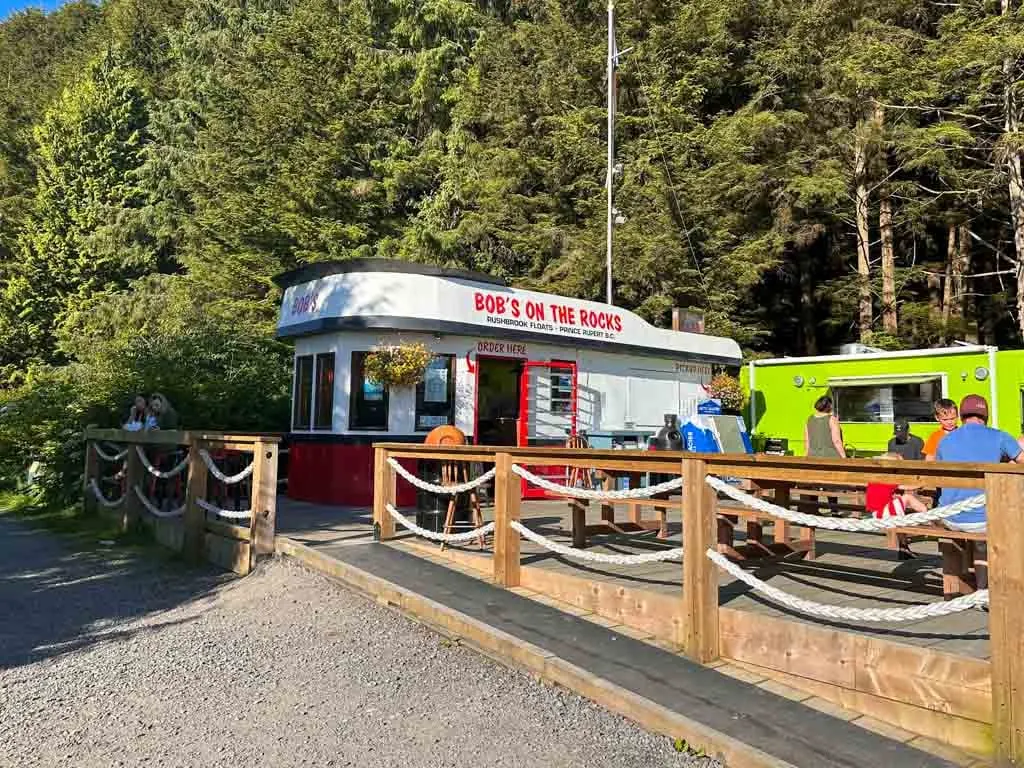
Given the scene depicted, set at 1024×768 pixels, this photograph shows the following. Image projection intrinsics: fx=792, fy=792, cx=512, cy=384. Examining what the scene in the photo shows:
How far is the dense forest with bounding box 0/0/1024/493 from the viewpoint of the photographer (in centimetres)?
1825

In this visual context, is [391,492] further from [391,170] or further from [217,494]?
[391,170]

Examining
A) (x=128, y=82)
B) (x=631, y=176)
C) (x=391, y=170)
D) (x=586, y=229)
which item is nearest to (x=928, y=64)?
(x=631, y=176)

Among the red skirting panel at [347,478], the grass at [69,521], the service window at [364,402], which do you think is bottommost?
the grass at [69,521]

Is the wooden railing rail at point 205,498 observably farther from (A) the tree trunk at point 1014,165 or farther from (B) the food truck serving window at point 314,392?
(A) the tree trunk at point 1014,165

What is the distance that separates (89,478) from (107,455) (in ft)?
1.99

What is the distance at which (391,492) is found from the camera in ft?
26.5

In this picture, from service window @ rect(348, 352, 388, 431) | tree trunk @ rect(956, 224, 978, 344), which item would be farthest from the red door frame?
tree trunk @ rect(956, 224, 978, 344)

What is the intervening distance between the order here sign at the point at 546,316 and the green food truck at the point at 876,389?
432 cm

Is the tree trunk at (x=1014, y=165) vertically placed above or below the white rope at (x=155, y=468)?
above

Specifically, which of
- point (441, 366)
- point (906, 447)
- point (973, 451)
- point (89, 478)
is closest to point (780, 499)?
point (906, 447)

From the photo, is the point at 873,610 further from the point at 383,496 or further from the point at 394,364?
the point at 394,364

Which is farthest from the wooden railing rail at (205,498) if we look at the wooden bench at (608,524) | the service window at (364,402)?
the wooden bench at (608,524)

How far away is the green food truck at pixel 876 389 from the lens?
12445mm

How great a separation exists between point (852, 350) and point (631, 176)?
8.94m
